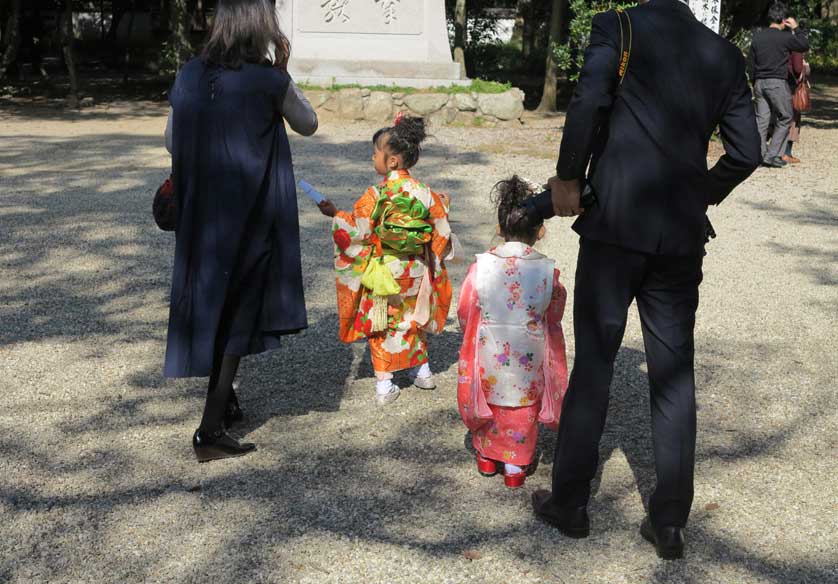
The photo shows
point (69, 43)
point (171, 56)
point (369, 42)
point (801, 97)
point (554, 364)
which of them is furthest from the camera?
point (171, 56)

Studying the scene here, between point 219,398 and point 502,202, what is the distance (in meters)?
1.25

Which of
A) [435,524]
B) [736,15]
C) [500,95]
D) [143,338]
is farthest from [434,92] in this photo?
[435,524]

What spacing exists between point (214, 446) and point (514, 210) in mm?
1388

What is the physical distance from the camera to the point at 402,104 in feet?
45.2

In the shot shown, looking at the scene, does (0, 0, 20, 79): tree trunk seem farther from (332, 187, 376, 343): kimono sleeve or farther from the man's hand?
the man's hand

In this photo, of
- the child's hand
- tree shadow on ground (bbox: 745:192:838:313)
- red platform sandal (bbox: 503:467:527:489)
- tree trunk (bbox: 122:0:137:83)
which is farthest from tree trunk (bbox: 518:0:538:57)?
red platform sandal (bbox: 503:467:527:489)

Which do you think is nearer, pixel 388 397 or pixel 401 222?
pixel 401 222

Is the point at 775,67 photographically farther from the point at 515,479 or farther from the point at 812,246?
the point at 515,479

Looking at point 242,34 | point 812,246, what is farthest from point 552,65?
point 242,34

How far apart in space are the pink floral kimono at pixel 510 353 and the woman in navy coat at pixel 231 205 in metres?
0.67

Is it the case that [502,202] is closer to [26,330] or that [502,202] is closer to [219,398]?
[219,398]

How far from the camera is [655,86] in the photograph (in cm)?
282

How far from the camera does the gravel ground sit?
10.2 feet

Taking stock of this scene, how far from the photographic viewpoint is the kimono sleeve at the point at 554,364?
3646mm
